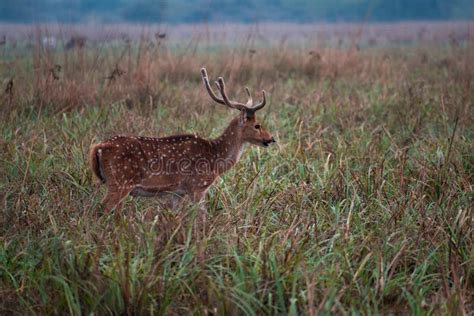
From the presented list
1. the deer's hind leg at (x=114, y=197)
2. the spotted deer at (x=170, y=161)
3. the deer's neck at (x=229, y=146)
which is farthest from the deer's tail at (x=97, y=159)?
the deer's neck at (x=229, y=146)

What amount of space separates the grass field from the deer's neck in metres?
0.20

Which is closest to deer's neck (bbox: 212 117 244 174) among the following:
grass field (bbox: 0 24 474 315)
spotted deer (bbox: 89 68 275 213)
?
spotted deer (bbox: 89 68 275 213)

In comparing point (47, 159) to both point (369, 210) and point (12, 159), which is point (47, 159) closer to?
point (12, 159)

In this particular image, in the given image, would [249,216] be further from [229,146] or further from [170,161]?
[229,146]

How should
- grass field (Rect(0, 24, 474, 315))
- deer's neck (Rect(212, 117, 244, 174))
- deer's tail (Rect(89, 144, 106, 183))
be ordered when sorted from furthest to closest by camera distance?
deer's neck (Rect(212, 117, 244, 174)) → deer's tail (Rect(89, 144, 106, 183)) → grass field (Rect(0, 24, 474, 315))

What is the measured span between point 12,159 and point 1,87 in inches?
132

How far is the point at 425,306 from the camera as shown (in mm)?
3893

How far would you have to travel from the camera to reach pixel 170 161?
557cm

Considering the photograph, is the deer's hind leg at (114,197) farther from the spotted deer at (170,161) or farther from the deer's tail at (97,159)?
the deer's tail at (97,159)

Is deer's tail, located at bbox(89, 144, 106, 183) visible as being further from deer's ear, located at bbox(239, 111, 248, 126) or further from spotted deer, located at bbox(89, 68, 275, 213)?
deer's ear, located at bbox(239, 111, 248, 126)

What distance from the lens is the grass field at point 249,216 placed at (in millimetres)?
3893

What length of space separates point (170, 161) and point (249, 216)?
37.4 inches

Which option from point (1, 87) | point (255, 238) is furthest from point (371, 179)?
point (1, 87)

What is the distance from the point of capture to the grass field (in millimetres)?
3893
